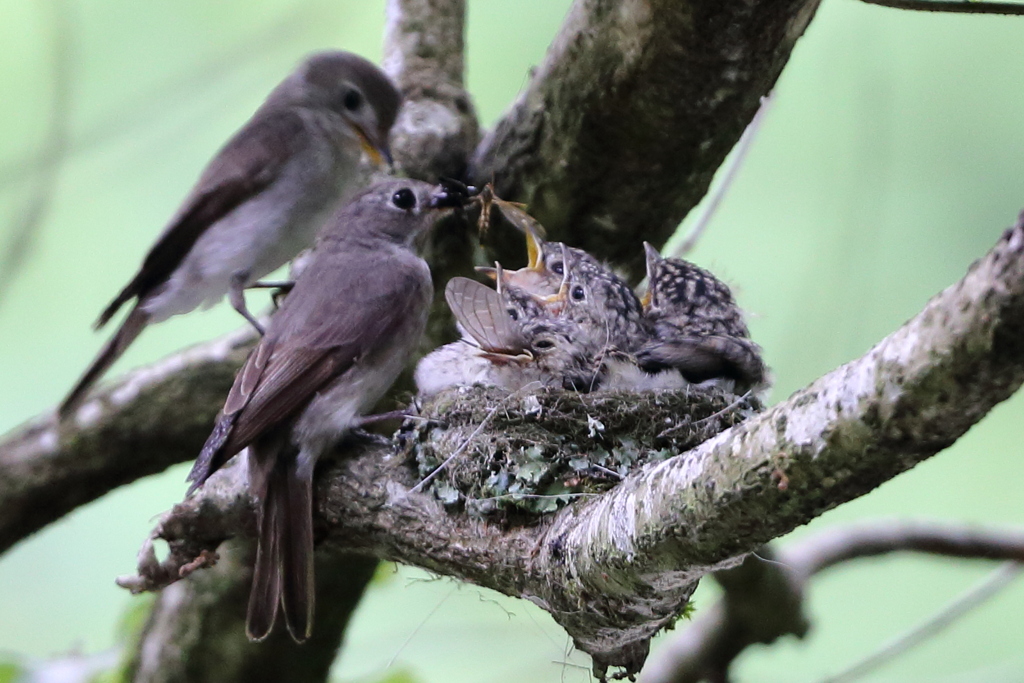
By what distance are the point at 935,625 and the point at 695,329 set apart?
171 centimetres

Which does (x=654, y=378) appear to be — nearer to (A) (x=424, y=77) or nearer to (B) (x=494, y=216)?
(B) (x=494, y=216)

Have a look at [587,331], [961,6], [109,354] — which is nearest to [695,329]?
[587,331]

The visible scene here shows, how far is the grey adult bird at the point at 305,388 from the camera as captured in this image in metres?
2.98

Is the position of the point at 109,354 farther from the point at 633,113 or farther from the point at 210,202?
the point at 633,113

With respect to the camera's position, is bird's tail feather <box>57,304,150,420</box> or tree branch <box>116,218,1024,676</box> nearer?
tree branch <box>116,218,1024,676</box>

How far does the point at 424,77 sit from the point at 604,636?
2.88 metres

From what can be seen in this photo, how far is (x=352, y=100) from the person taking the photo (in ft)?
13.4

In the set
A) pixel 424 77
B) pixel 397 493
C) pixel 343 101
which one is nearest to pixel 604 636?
pixel 397 493

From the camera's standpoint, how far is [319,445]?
3178 mm

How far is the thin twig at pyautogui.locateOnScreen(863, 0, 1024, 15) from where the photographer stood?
5.91 ft

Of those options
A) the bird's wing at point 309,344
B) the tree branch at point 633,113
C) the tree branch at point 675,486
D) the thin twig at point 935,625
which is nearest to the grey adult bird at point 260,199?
the bird's wing at point 309,344

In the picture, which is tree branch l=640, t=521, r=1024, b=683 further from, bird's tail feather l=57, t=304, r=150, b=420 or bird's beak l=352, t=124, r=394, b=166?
bird's tail feather l=57, t=304, r=150, b=420

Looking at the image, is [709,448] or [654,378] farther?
[654,378]

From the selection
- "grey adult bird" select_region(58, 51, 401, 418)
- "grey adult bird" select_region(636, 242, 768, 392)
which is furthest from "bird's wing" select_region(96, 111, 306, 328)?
"grey adult bird" select_region(636, 242, 768, 392)
